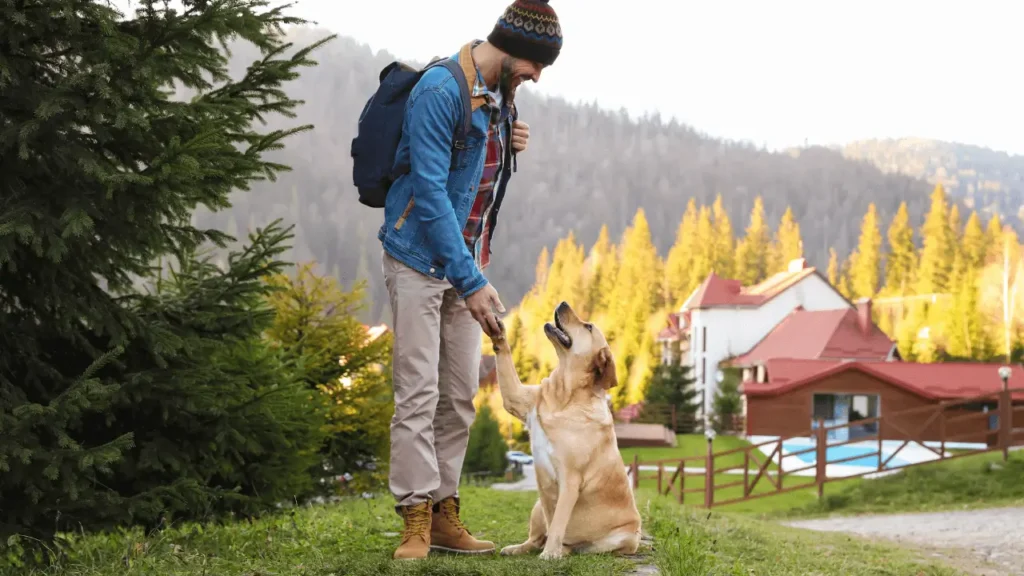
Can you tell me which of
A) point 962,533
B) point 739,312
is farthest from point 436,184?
point 739,312

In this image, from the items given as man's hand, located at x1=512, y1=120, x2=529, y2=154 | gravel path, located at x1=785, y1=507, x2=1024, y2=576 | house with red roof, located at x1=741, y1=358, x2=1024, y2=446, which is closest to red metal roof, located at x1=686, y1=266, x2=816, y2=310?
house with red roof, located at x1=741, y1=358, x2=1024, y2=446

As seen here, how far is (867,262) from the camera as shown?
69625 millimetres

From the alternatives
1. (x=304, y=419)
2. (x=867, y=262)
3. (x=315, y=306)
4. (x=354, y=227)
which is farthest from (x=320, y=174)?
(x=304, y=419)

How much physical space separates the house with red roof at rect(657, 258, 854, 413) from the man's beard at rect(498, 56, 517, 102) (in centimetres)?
4410

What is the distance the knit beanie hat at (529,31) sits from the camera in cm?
382

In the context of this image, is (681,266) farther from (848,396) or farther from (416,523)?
(416,523)

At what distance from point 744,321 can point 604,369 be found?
4577 centimetres

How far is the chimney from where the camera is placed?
137ft

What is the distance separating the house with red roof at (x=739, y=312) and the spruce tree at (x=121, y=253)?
4310 cm

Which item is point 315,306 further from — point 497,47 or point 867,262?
point 867,262

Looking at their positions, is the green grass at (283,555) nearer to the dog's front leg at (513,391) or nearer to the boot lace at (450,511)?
the boot lace at (450,511)

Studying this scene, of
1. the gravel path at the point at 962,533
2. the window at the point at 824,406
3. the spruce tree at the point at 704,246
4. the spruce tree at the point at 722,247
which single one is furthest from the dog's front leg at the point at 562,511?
the spruce tree at the point at 722,247

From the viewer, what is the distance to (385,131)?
158 inches

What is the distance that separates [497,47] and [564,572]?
2048 mm
